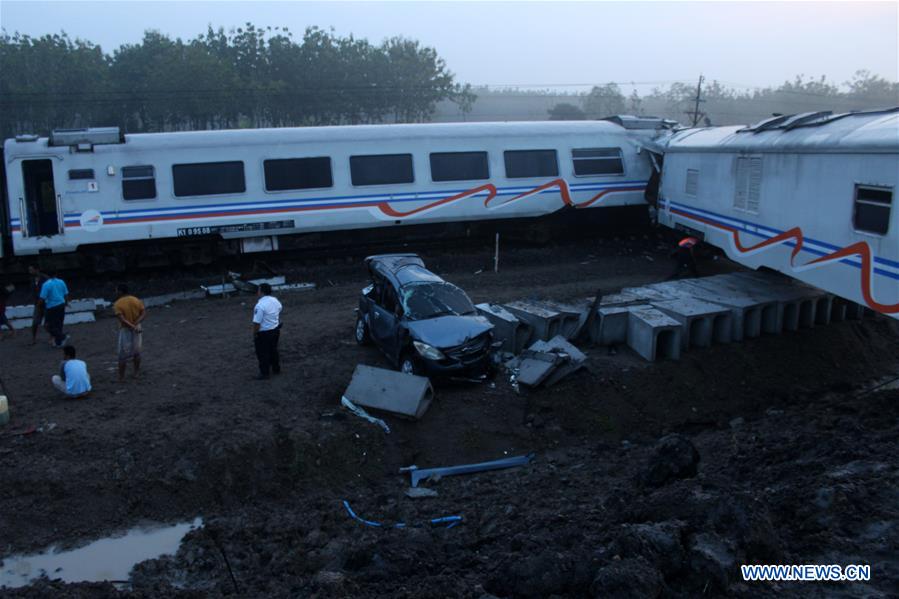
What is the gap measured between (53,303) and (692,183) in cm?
1305

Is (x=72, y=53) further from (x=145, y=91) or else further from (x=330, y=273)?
(x=330, y=273)

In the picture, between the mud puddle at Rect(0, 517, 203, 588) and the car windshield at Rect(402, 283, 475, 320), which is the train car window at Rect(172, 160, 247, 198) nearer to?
the car windshield at Rect(402, 283, 475, 320)

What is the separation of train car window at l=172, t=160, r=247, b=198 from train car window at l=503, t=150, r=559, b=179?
21.7 feet

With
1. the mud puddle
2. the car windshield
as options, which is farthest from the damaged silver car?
the mud puddle

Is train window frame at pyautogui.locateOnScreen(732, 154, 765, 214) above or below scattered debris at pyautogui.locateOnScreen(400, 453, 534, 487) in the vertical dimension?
above

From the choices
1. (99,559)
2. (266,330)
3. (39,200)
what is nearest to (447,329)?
(266,330)

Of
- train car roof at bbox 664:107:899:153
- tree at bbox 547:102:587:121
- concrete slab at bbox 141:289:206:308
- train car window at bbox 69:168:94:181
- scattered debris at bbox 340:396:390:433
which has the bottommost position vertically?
scattered debris at bbox 340:396:390:433

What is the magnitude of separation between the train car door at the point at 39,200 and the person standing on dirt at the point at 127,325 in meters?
6.79

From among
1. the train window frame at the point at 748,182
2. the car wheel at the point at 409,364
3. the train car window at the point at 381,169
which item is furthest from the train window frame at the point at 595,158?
the car wheel at the point at 409,364

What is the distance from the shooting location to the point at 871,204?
988 cm

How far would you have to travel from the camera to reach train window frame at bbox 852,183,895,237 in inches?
373

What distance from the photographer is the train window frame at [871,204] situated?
9.48m

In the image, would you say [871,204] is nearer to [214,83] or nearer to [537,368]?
[537,368]

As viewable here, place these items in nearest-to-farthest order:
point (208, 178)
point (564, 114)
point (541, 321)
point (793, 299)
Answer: point (541, 321), point (793, 299), point (208, 178), point (564, 114)
